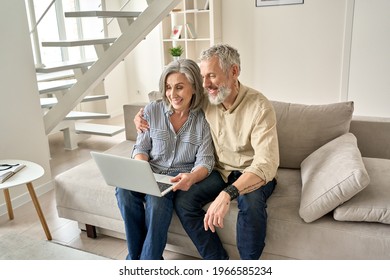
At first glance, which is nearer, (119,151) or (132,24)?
(119,151)

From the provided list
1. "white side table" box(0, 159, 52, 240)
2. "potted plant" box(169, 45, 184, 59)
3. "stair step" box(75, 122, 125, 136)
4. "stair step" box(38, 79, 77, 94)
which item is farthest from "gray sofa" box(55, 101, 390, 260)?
"potted plant" box(169, 45, 184, 59)

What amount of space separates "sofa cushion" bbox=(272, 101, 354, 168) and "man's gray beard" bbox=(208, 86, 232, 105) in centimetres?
48

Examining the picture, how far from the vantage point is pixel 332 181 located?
1.53 m

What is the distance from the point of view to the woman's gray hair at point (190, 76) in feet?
5.81

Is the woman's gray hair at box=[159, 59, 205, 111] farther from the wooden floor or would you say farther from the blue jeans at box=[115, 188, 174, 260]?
the wooden floor

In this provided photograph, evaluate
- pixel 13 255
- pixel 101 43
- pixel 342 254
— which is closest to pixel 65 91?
pixel 101 43

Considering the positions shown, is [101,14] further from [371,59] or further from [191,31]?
[371,59]

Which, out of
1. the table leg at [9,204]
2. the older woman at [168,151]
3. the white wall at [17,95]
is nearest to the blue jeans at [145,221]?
the older woman at [168,151]

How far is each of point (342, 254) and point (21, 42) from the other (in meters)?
2.37

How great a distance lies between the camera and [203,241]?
1.65 meters

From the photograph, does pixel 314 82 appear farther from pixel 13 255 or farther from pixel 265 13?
pixel 13 255

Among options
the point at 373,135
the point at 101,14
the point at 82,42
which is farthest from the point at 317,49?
the point at 82,42

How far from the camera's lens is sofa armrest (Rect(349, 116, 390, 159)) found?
2037mm
